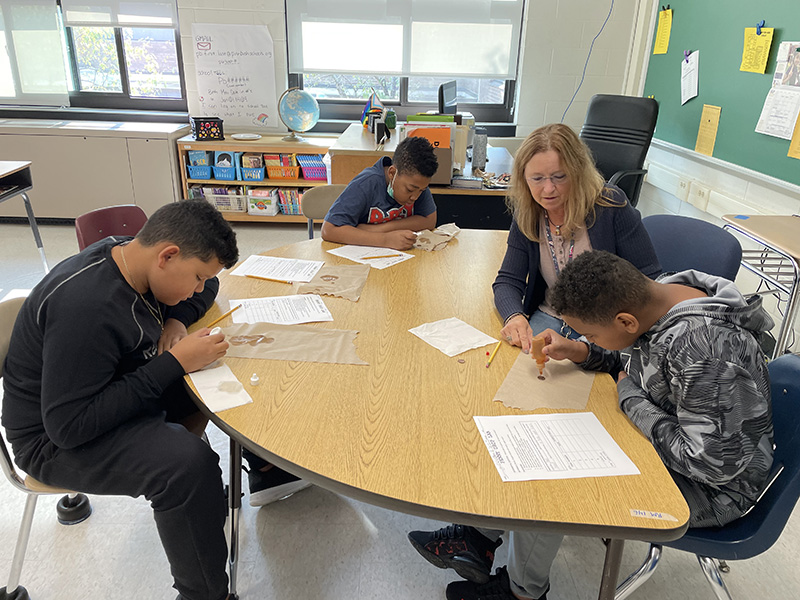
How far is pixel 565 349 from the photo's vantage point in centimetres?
131

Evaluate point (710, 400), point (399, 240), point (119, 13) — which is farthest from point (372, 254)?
point (119, 13)

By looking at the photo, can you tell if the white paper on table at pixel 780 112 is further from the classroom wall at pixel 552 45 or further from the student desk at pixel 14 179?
the student desk at pixel 14 179

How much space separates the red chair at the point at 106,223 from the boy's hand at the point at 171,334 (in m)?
0.91

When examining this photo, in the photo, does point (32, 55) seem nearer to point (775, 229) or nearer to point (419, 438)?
point (419, 438)

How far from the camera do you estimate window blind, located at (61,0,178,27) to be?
14.0 feet

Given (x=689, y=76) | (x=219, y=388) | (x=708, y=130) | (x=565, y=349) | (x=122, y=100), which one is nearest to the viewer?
(x=219, y=388)

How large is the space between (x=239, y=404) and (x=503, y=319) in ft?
2.49

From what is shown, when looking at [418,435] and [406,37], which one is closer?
[418,435]

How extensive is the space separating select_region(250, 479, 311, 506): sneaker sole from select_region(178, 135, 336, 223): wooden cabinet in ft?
9.62

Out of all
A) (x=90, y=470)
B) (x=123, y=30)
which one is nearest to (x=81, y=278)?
(x=90, y=470)

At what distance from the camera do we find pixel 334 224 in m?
2.13

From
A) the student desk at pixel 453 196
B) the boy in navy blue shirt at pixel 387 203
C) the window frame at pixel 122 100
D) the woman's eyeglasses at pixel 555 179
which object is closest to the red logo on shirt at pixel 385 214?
the boy in navy blue shirt at pixel 387 203

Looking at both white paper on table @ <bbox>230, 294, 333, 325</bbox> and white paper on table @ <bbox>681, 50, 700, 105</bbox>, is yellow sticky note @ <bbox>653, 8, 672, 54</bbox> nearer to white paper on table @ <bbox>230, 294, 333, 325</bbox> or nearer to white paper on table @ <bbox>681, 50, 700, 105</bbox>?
white paper on table @ <bbox>681, 50, 700, 105</bbox>

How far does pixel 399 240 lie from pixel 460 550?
1.09 metres
